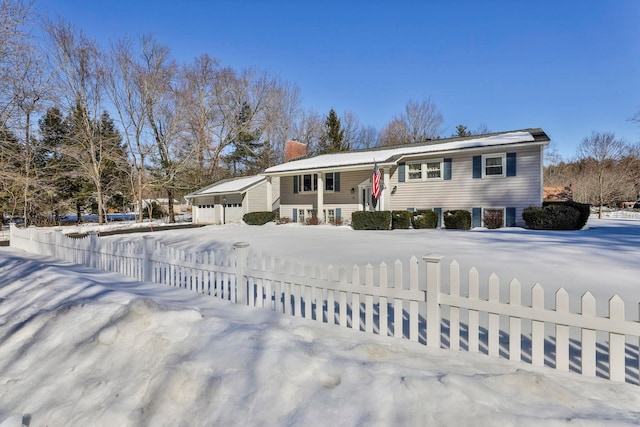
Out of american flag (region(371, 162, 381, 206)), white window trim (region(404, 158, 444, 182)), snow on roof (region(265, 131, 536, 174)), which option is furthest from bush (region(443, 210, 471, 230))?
american flag (region(371, 162, 381, 206))

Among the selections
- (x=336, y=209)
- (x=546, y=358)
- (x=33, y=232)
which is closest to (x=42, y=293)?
(x=546, y=358)

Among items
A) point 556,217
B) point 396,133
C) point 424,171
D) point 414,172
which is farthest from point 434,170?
point 396,133

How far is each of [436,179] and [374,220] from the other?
14.4ft

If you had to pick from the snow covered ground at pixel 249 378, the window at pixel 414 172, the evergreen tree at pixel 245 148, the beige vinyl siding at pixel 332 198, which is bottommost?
the snow covered ground at pixel 249 378

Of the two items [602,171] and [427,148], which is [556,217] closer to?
[427,148]

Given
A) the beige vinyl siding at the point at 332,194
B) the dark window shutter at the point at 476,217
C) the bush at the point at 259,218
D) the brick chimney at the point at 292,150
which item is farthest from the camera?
the brick chimney at the point at 292,150

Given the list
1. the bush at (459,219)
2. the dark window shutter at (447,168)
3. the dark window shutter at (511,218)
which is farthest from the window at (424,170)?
the dark window shutter at (511,218)

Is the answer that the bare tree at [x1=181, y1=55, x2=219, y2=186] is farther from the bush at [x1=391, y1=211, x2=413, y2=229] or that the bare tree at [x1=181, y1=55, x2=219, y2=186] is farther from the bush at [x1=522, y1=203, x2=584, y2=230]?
the bush at [x1=522, y1=203, x2=584, y2=230]

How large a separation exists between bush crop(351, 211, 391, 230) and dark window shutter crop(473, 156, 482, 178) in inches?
190

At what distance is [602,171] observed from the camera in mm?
30906

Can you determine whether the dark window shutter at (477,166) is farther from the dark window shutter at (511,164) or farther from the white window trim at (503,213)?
the white window trim at (503,213)

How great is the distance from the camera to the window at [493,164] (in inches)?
646

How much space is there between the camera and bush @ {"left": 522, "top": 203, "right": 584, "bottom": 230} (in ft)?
45.6

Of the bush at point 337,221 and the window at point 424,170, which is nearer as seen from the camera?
the window at point 424,170
